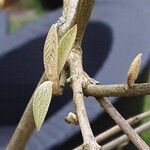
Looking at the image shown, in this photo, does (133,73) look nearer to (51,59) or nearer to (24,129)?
(51,59)

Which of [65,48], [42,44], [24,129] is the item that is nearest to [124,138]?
[24,129]

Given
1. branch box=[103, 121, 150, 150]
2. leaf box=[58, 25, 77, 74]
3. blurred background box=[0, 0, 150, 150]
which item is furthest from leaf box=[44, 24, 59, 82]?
blurred background box=[0, 0, 150, 150]

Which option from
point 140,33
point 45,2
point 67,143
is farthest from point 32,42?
point 45,2

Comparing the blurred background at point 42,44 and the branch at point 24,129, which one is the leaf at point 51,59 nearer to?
the branch at point 24,129

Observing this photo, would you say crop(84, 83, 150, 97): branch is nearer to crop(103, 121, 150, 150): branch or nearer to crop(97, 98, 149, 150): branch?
crop(97, 98, 149, 150): branch

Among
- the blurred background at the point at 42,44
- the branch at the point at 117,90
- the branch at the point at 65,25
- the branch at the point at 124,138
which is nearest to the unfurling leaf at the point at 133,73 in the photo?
the branch at the point at 117,90

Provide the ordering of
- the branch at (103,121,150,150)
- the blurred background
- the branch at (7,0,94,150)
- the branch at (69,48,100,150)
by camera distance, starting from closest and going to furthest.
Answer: the branch at (69,48,100,150)
the branch at (7,0,94,150)
the branch at (103,121,150,150)
the blurred background

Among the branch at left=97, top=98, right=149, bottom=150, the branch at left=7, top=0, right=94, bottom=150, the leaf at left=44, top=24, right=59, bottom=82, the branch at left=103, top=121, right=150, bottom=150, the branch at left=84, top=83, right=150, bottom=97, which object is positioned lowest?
the branch at left=97, top=98, right=149, bottom=150

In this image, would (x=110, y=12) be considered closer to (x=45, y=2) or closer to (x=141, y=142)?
(x=45, y=2)
